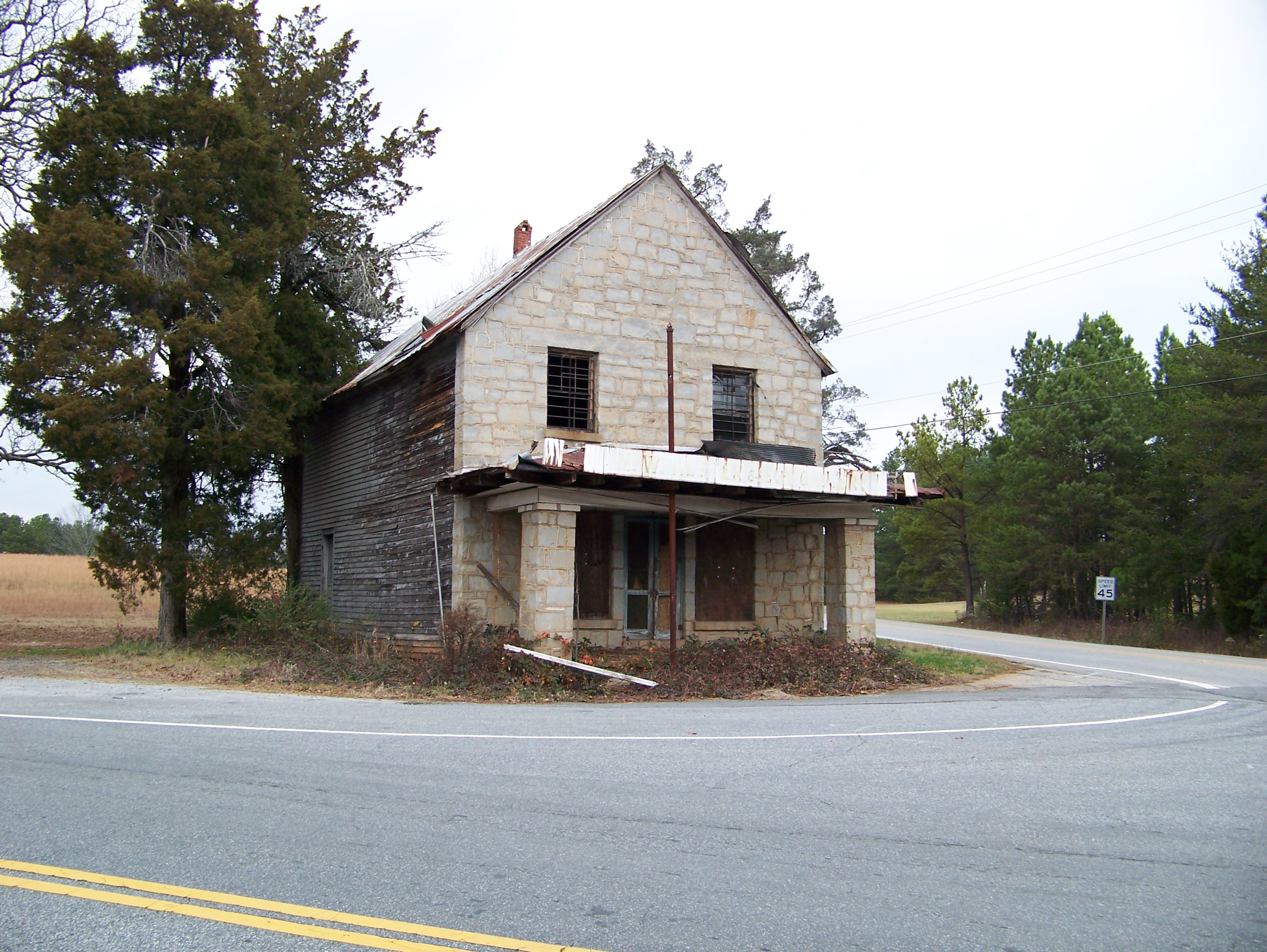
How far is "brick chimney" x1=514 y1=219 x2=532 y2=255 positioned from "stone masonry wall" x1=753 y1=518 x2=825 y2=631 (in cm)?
875

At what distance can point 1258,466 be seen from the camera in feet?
94.6

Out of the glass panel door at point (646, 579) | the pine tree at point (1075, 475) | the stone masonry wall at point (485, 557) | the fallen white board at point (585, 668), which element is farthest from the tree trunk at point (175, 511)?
the pine tree at point (1075, 475)

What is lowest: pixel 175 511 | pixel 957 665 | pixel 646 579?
pixel 957 665

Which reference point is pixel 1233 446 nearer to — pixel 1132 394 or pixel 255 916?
pixel 1132 394

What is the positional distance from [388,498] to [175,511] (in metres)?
4.46

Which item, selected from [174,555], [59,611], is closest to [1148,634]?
[174,555]

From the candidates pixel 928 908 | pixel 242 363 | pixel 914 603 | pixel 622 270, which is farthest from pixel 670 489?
pixel 914 603

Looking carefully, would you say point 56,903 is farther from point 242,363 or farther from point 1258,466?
point 1258,466

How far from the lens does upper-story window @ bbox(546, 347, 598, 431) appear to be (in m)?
16.8

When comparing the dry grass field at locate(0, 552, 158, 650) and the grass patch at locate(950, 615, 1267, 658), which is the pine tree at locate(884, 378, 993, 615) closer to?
the grass patch at locate(950, 615, 1267, 658)

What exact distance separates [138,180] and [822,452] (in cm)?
1355

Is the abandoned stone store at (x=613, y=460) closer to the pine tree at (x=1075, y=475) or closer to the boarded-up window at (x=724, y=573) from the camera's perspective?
the boarded-up window at (x=724, y=573)

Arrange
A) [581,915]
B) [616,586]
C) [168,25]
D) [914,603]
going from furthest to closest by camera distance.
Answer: [914,603], [168,25], [616,586], [581,915]

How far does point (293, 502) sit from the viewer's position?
23828mm
